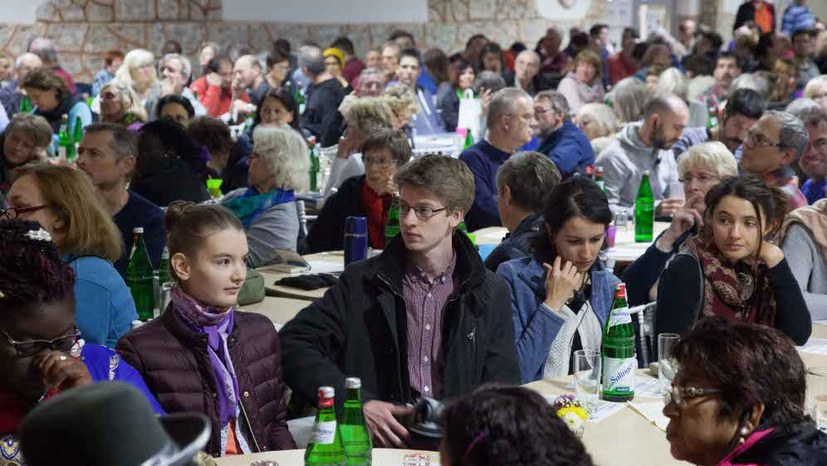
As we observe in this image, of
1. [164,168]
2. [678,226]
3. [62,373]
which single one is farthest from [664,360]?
[164,168]

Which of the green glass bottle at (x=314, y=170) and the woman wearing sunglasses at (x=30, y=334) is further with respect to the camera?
the green glass bottle at (x=314, y=170)

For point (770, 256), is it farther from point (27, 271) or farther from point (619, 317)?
point (27, 271)

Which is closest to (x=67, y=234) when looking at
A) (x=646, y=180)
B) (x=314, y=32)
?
(x=646, y=180)

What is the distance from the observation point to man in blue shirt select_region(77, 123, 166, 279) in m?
5.26

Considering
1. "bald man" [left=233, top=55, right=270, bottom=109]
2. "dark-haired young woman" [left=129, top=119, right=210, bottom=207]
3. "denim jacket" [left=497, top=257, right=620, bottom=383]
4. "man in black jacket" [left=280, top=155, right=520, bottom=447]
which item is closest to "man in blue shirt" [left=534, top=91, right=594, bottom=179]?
"dark-haired young woman" [left=129, top=119, right=210, bottom=207]

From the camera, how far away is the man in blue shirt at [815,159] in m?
6.53

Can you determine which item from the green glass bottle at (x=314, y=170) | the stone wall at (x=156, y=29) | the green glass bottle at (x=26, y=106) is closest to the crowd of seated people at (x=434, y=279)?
the green glass bottle at (x=314, y=170)

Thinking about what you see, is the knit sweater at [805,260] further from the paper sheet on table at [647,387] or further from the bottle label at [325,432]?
the bottle label at [325,432]

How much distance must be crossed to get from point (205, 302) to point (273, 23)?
12.9 m

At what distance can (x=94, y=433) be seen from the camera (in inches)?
51.8

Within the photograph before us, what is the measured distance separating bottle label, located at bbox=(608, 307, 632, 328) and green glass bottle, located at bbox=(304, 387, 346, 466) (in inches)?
43.2

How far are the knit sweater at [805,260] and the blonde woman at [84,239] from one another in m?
2.50

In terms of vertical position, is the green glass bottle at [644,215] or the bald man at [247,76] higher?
the bald man at [247,76]

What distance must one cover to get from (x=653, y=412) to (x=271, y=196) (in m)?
2.92
